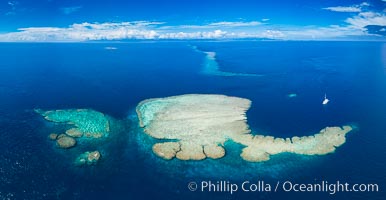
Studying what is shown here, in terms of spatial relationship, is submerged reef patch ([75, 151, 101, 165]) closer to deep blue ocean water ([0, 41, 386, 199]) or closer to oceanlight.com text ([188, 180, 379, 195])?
deep blue ocean water ([0, 41, 386, 199])

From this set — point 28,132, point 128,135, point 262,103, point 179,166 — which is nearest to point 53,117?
point 28,132

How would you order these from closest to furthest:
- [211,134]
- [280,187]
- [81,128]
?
[280,187] → [211,134] → [81,128]

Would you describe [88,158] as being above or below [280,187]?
above

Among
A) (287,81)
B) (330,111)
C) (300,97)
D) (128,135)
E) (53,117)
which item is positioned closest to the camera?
(128,135)

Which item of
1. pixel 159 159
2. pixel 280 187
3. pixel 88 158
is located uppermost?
pixel 88 158

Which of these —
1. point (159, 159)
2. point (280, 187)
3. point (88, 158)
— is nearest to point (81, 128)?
point (88, 158)

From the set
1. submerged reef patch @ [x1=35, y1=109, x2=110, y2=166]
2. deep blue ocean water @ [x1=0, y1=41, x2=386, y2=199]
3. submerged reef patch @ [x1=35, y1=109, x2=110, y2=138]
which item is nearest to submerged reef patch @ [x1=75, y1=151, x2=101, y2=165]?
submerged reef patch @ [x1=35, y1=109, x2=110, y2=166]

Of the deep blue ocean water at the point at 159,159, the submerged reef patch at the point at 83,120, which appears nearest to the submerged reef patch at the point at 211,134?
the deep blue ocean water at the point at 159,159

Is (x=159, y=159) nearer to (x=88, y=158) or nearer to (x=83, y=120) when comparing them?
(x=88, y=158)

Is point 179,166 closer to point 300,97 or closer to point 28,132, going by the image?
point 28,132

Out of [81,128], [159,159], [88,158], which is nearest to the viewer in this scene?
[88,158]
